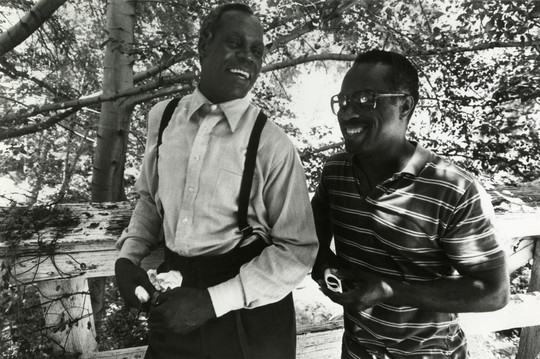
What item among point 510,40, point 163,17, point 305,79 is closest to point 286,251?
point 510,40

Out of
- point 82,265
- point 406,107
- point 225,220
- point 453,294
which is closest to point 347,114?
point 406,107

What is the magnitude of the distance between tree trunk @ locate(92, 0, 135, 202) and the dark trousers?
9.32 feet

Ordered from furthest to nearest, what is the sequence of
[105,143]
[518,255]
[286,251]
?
[105,143] → [518,255] → [286,251]

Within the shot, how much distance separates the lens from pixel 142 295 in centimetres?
147

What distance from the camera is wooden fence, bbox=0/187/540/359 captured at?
1699 millimetres

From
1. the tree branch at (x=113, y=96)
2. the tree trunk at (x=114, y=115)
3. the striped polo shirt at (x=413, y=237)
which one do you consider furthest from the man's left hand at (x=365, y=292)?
the tree trunk at (x=114, y=115)

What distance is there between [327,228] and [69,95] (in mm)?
4202

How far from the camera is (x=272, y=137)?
1.53 meters

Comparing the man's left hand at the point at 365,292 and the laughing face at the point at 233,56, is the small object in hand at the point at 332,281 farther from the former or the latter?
the laughing face at the point at 233,56

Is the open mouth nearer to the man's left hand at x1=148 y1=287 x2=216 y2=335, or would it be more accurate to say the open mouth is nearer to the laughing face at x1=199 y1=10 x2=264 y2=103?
the laughing face at x1=199 y1=10 x2=264 y2=103

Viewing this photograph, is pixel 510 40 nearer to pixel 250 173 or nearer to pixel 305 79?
pixel 250 173

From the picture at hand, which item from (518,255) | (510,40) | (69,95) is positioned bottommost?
(518,255)

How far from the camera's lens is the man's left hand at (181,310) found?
138cm

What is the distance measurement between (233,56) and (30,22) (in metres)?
2.53
